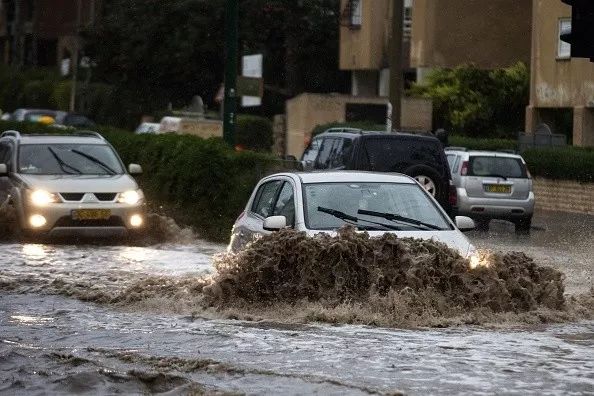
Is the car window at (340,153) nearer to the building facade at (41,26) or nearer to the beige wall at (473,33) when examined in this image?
the beige wall at (473,33)

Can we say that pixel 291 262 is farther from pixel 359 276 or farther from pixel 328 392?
pixel 328 392

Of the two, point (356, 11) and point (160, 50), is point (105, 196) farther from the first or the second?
point (160, 50)

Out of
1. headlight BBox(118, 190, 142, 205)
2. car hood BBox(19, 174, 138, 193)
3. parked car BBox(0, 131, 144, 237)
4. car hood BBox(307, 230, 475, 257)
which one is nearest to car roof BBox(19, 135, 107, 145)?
parked car BBox(0, 131, 144, 237)

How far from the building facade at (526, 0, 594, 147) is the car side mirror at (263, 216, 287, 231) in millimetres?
29525

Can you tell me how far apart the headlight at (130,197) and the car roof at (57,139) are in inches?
76.0

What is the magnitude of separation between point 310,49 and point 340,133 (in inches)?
1475

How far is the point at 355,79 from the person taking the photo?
2450 inches

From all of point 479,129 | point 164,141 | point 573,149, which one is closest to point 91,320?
point 164,141

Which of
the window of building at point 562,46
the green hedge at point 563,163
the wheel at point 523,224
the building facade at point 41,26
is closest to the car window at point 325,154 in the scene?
the wheel at point 523,224

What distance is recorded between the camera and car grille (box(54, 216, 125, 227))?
23.8 meters

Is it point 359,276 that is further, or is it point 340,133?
point 340,133

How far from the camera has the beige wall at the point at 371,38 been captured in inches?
2290

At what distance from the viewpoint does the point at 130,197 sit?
24.4 m

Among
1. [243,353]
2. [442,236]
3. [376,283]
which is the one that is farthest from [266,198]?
[243,353]
